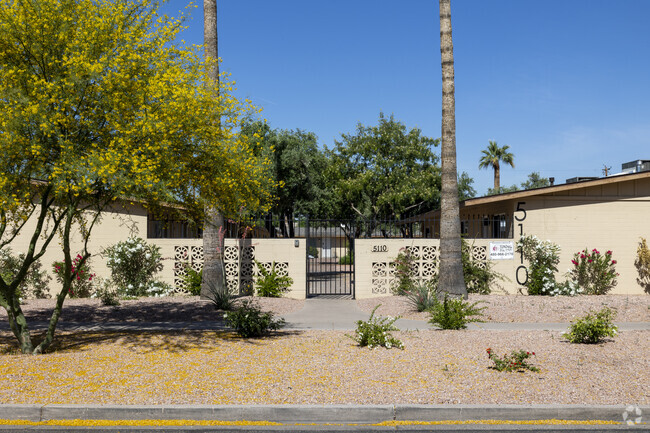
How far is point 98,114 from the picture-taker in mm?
8375

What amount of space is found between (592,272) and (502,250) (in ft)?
9.38

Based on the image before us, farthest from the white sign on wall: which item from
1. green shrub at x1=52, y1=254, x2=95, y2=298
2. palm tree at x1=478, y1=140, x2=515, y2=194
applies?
palm tree at x1=478, y1=140, x2=515, y2=194

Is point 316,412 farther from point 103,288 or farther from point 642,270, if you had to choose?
point 642,270

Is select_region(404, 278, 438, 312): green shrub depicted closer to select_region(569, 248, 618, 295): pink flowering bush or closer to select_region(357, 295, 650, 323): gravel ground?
select_region(357, 295, 650, 323): gravel ground

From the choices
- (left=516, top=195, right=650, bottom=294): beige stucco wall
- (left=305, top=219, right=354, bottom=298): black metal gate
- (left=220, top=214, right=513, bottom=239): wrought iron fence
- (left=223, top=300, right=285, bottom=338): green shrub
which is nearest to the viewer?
(left=223, top=300, right=285, bottom=338): green shrub

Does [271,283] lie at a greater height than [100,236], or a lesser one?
lesser

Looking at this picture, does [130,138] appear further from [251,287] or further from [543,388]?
[251,287]

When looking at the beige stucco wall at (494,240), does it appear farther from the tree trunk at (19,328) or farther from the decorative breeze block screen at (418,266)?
the tree trunk at (19,328)

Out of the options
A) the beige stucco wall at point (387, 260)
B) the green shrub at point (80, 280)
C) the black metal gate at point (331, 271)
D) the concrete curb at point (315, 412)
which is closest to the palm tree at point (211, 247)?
the black metal gate at point (331, 271)

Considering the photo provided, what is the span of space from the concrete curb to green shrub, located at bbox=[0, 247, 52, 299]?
1100 centimetres

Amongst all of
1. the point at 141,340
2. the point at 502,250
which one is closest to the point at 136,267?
the point at 141,340

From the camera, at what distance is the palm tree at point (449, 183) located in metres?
14.3

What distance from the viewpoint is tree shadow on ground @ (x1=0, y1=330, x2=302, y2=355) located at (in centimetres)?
919

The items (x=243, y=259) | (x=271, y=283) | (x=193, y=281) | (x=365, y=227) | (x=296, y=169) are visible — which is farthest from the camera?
(x=296, y=169)
